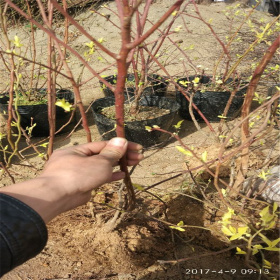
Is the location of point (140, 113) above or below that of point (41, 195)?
below

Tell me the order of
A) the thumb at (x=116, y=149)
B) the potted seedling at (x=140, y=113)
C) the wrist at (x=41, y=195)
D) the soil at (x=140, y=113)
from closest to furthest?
the wrist at (x=41, y=195), the thumb at (x=116, y=149), the potted seedling at (x=140, y=113), the soil at (x=140, y=113)

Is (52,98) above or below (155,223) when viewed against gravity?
above

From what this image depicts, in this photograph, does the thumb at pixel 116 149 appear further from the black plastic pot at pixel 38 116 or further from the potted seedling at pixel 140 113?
the black plastic pot at pixel 38 116

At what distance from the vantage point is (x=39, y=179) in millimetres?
926

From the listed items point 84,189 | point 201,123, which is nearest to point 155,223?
point 84,189

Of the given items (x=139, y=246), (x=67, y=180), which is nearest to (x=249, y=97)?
(x=67, y=180)

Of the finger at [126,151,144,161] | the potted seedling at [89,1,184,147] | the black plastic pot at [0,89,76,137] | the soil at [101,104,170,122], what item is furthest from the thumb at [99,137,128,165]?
the black plastic pot at [0,89,76,137]

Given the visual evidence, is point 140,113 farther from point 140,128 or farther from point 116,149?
→ point 116,149

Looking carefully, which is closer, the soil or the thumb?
the thumb

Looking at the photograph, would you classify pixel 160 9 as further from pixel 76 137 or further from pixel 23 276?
pixel 23 276

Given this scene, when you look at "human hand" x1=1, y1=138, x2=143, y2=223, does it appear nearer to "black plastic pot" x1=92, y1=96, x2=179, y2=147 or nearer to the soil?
"black plastic pot" x1=92, y1=96, x2=179, y2=147

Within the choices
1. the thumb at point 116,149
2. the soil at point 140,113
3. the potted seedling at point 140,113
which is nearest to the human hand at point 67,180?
the thumb at point 116,149

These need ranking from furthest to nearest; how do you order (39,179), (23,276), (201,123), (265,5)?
(265,5) < (201,123) < (23,276) < (39,179)

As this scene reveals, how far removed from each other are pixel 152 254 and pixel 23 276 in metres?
0.60
